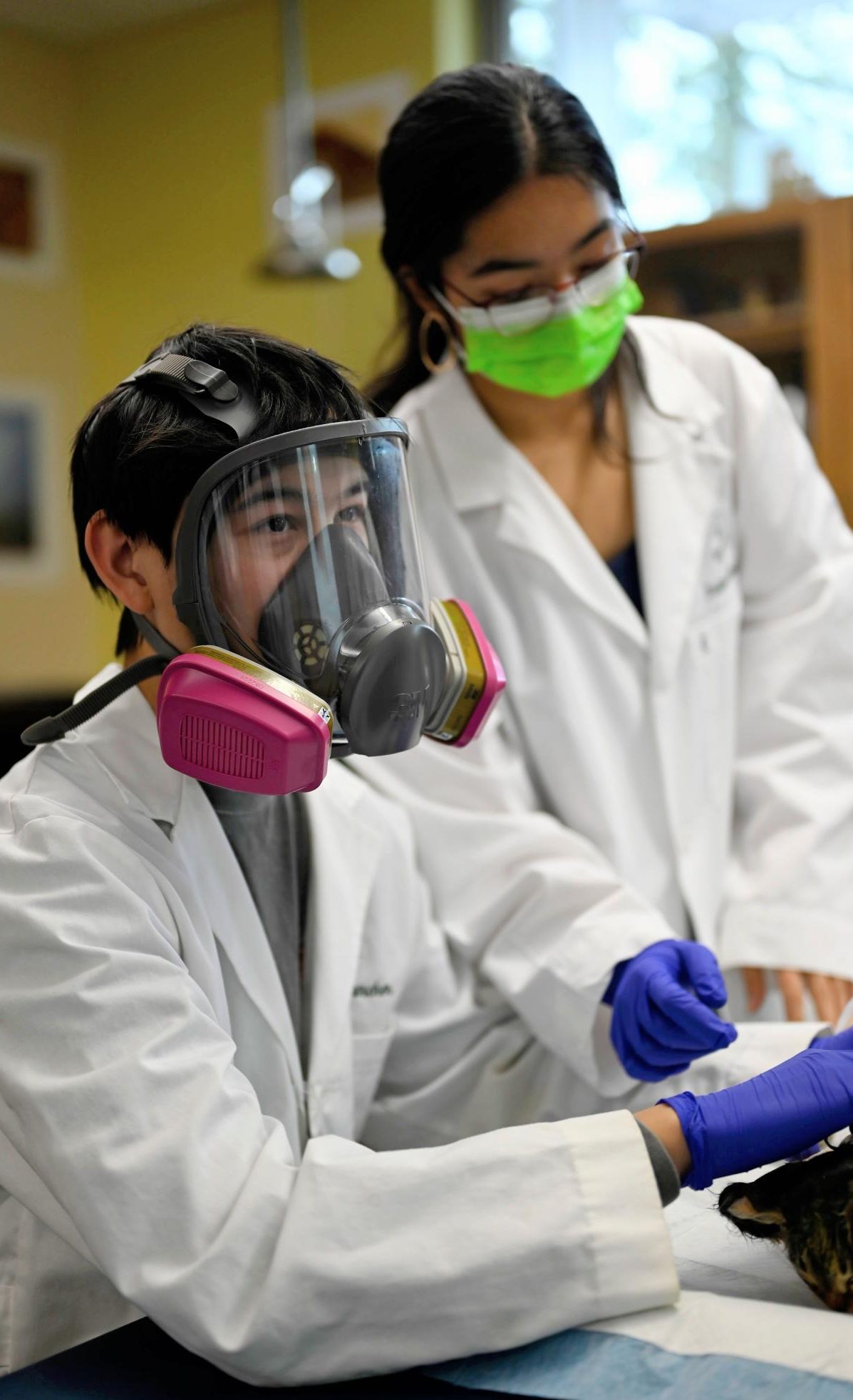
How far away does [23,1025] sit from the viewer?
96cm

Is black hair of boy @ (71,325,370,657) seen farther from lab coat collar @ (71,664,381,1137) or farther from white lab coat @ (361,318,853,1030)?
white lab coat @ (361,318,853,1030)

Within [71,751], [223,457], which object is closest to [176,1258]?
[71,751]

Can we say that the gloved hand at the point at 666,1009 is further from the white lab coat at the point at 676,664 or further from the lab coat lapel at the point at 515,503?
the lab coat lapel at the point at 515,503

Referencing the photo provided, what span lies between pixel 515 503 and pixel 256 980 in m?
0.80

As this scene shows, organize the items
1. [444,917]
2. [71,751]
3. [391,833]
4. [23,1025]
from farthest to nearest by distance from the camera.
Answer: [444,917]
[391,833]
[71,751]
[23,1025]

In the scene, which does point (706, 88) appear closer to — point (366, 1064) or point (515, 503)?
point (515, 503)

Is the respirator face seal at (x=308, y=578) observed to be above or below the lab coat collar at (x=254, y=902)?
above

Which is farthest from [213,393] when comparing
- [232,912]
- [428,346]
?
[428,346]

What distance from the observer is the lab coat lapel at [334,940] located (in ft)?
4.09

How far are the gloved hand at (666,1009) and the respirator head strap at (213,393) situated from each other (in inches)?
26.2

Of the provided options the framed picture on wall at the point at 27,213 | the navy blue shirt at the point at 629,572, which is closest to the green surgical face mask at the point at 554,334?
the navy blue shirt at the point at 629,572

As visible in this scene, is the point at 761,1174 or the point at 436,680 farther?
the point at 436,680

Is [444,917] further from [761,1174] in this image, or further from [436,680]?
[761,1174]

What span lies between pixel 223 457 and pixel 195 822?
33 centimetres
